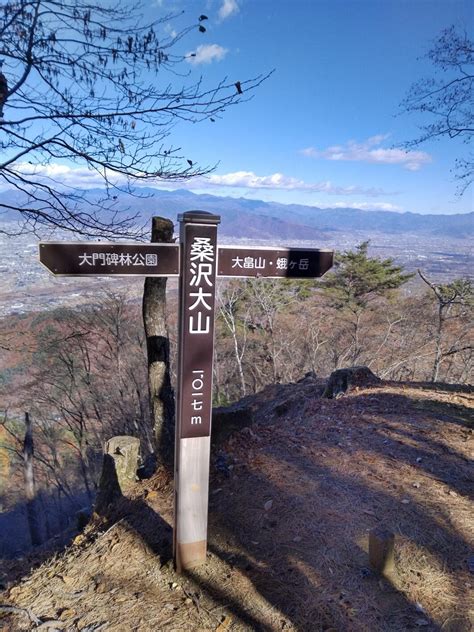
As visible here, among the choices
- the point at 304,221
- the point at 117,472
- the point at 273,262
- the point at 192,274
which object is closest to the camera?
the point at 192,274

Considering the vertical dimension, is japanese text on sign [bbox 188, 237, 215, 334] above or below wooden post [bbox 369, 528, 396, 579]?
above

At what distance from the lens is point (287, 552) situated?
276 cm

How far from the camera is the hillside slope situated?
2.31 meters

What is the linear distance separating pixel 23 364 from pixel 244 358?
876 centimetres

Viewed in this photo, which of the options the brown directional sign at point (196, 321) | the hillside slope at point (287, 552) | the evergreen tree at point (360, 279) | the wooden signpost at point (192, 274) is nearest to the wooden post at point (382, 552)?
the hillside slope at point (287, 552)

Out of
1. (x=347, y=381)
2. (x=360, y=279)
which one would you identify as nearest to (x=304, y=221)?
(x=360, y=279)

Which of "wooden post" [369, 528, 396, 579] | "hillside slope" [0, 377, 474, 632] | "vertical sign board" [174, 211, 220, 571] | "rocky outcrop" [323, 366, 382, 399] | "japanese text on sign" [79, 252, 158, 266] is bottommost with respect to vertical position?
"rocky outcrop" [323, 366, 382, 399]

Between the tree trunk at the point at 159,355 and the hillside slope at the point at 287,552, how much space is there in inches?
14.3

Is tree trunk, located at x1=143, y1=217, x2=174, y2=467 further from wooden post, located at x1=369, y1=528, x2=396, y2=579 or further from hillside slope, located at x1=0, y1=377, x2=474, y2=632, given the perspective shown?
wooden post, located at x1=369, y1=528, x2=396, y2=579

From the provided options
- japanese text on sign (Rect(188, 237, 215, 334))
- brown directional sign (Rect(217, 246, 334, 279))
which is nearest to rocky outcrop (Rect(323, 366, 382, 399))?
brown directional sign (Rect(217, 246, 334, 279))

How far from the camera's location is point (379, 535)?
2490 millimetres

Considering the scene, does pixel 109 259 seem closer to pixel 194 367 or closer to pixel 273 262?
pixel 194 367

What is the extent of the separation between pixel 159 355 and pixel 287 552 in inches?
75.6

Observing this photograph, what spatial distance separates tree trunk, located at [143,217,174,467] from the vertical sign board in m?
1.27
